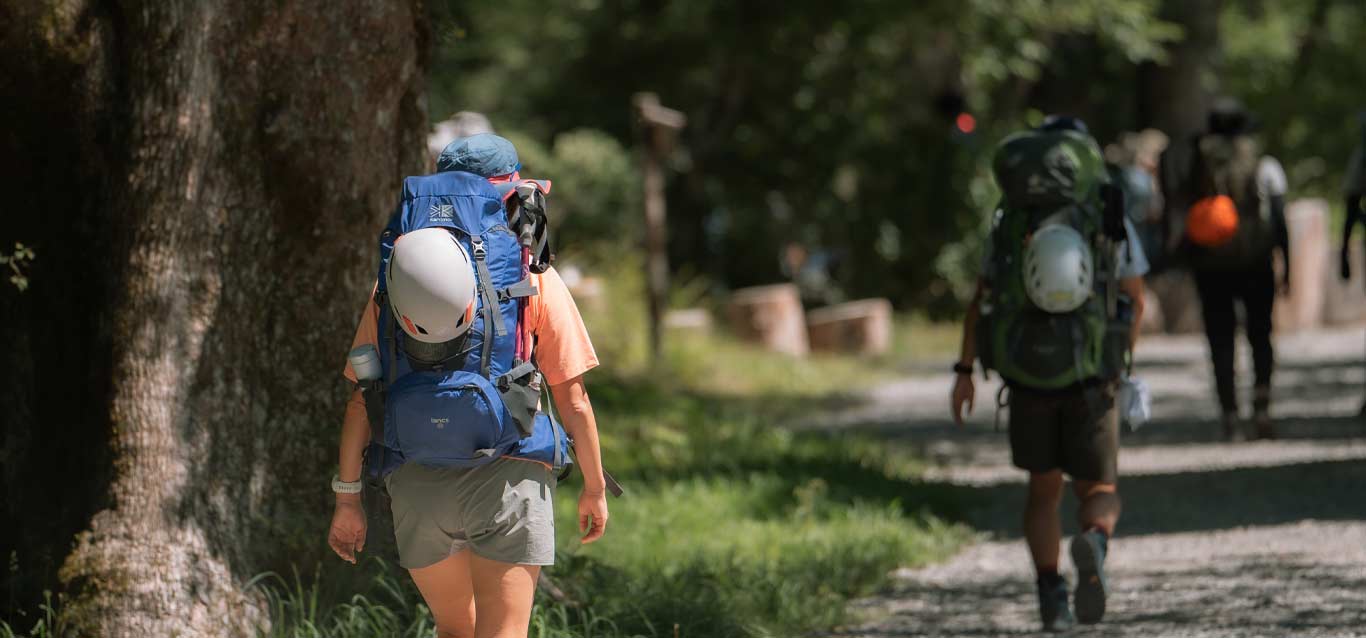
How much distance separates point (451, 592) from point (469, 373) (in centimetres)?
60

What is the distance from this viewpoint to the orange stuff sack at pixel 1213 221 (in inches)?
359

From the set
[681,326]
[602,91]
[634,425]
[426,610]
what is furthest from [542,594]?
[602,91]

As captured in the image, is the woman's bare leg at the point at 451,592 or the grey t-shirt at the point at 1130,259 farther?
the grey t-shirt at the point at 1130,259

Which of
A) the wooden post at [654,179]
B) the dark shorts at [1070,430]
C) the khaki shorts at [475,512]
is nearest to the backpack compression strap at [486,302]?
the khaki shorts at [475,512]

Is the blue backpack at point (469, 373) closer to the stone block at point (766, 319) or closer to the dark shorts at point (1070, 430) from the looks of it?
the dark shorts at point (1070, 430)

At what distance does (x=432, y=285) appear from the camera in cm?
366

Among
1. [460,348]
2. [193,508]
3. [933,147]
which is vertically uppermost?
[933,147]

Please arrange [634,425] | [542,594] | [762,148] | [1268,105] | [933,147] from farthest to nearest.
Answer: [1268,105] < [762,148] < [933,147] < [634,425] < [542,594]

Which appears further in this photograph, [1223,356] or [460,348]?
[1223,356]

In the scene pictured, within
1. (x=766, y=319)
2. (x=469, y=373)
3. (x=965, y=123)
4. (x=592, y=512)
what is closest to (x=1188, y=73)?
(x=965, y=123)

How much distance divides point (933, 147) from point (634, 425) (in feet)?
35.2

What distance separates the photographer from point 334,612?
5246 millimetres

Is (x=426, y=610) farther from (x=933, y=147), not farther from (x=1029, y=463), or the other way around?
(x=933, y=147)

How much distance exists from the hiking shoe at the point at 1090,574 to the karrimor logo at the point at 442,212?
108 inches
